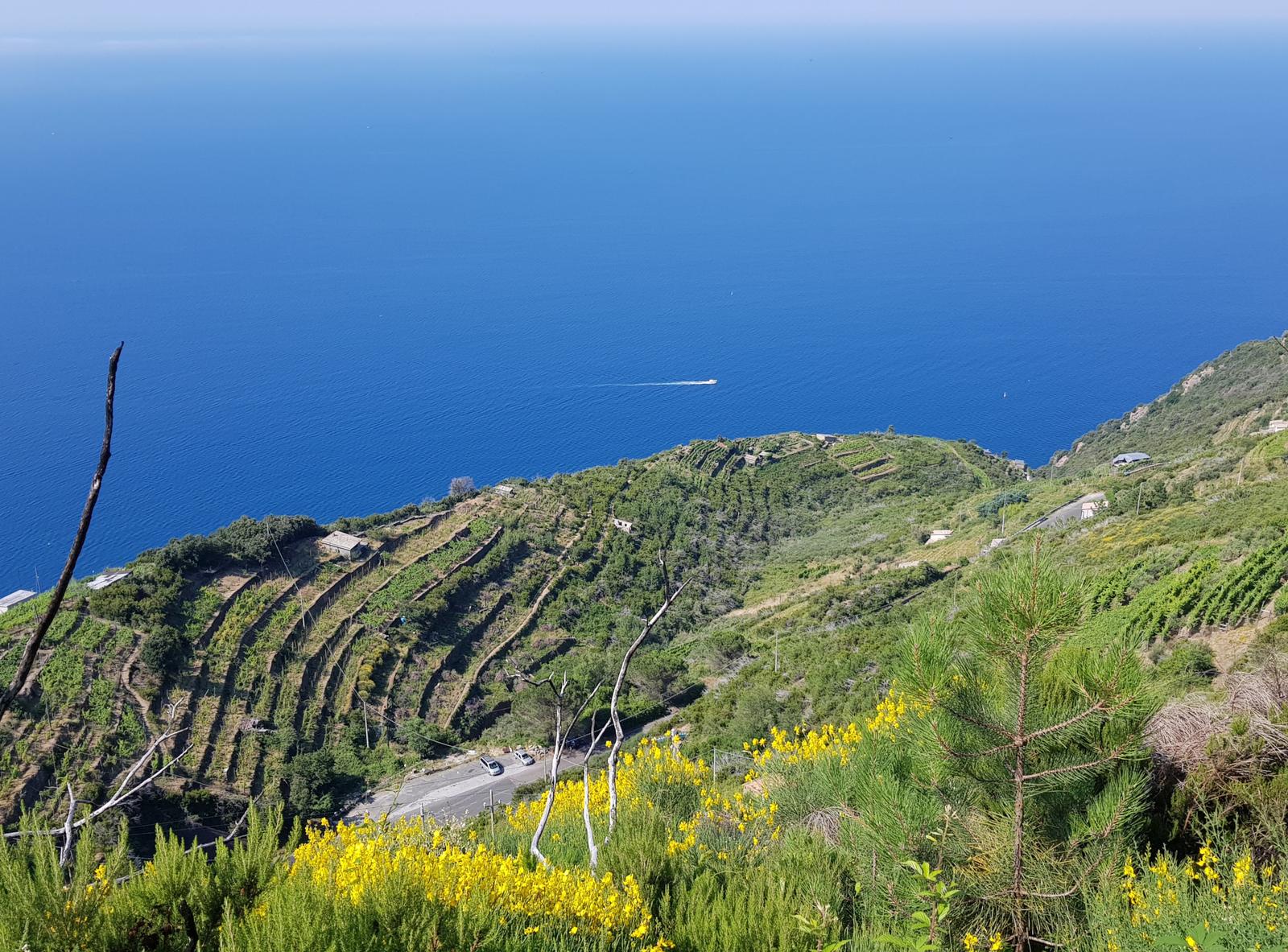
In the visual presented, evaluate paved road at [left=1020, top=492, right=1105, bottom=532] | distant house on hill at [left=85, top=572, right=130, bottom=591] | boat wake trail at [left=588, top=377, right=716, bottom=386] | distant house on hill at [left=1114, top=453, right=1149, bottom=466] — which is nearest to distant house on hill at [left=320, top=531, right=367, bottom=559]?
distant house on hill at [left=85, top=572, right=130, bottom=591]

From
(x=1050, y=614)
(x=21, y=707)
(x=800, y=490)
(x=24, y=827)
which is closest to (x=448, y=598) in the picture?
(x=21, y=707)

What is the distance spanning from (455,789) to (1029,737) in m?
19.3

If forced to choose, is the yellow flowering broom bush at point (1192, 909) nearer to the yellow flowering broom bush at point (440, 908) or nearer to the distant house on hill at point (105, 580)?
the yellow flowering broom bush at point (440, 908)

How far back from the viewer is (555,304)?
91312mm

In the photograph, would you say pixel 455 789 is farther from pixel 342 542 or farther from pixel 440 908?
pixel 440 908

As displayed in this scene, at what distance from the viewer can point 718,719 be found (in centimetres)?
1981

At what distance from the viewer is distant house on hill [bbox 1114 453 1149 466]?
38031mm

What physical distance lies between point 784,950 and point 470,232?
116137 millimetres

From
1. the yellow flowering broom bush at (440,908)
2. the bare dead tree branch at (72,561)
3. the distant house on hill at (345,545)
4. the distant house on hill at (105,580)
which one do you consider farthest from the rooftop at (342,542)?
the bare dead tree branch at (72,561)

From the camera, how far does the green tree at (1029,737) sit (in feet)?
14.2

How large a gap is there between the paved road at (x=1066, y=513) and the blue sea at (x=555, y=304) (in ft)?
119

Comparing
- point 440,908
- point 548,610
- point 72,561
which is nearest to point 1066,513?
point 548,610

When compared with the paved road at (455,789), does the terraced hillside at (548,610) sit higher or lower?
higher

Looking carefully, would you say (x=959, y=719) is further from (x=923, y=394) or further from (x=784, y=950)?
(x=923, y=394)
